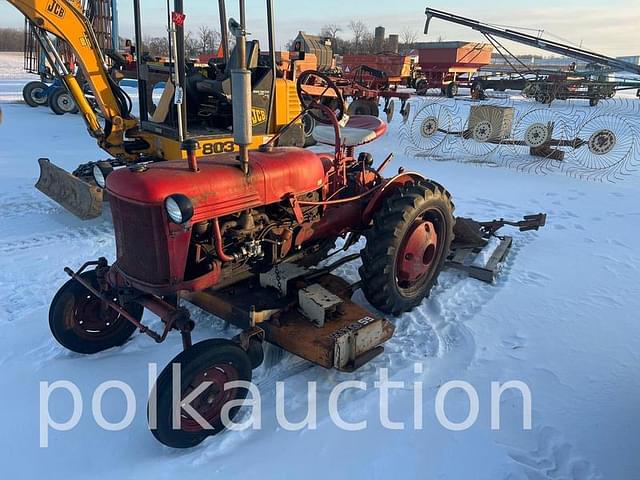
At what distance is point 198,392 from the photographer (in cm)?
240

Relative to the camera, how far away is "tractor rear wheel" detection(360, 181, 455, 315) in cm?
339

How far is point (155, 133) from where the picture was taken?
19.1 feet

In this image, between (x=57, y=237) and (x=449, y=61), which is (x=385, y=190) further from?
(x=449, y=61)

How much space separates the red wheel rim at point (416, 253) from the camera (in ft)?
11.9

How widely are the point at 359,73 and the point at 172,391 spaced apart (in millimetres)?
12794

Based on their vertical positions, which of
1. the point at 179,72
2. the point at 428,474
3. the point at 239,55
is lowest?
the point at 428,474

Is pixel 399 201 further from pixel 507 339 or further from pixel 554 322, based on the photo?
pixel 554 322

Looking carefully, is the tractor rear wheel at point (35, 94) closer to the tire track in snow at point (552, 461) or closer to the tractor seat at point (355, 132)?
the tractor seat at point (355, 132)

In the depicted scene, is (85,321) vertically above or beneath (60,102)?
beneath

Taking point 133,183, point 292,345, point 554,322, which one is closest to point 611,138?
point 554,322

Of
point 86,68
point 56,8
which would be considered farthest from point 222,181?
point 56,8

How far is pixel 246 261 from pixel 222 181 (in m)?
0.60

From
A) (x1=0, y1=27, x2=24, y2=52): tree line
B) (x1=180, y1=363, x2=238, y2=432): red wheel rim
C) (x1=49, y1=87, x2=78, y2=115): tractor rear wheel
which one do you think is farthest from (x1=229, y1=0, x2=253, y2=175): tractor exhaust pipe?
(x1=0, y1=27, x2=24, y2=52): tree line

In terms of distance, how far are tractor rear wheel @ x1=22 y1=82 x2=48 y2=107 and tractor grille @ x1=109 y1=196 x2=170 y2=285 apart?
14.2 meters
